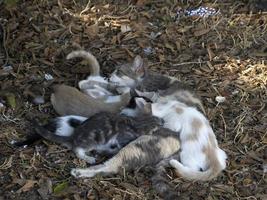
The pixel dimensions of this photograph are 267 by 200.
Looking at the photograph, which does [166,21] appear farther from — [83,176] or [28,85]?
[83,176]

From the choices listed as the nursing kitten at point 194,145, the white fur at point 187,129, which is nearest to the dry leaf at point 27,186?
the nursing kitten at point 194,145

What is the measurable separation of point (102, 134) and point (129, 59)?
63.1 inches

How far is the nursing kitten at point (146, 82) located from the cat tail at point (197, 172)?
35.7 inches

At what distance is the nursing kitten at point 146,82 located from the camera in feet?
19.1

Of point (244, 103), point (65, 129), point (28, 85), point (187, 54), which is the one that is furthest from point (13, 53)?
point (244, 103)

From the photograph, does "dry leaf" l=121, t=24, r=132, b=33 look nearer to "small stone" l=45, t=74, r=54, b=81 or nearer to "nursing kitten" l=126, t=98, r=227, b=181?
"small stone" l=45, t=74, r=54, b=81

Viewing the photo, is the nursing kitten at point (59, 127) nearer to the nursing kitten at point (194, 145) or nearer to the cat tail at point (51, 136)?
the cat tail at point (51, 136)

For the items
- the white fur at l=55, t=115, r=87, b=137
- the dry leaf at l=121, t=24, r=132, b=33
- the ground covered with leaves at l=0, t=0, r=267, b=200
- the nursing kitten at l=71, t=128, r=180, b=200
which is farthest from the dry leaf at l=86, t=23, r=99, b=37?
the nursing kitten at l=71, t=128, r=180, b=200

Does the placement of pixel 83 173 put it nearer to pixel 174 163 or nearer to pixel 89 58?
pixel 174 163

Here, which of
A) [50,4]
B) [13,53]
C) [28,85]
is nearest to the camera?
[28,85]

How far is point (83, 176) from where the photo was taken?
4969mm

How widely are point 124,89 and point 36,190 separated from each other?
154 centimetres

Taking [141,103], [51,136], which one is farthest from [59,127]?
[141,103]

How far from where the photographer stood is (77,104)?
17.8ft
